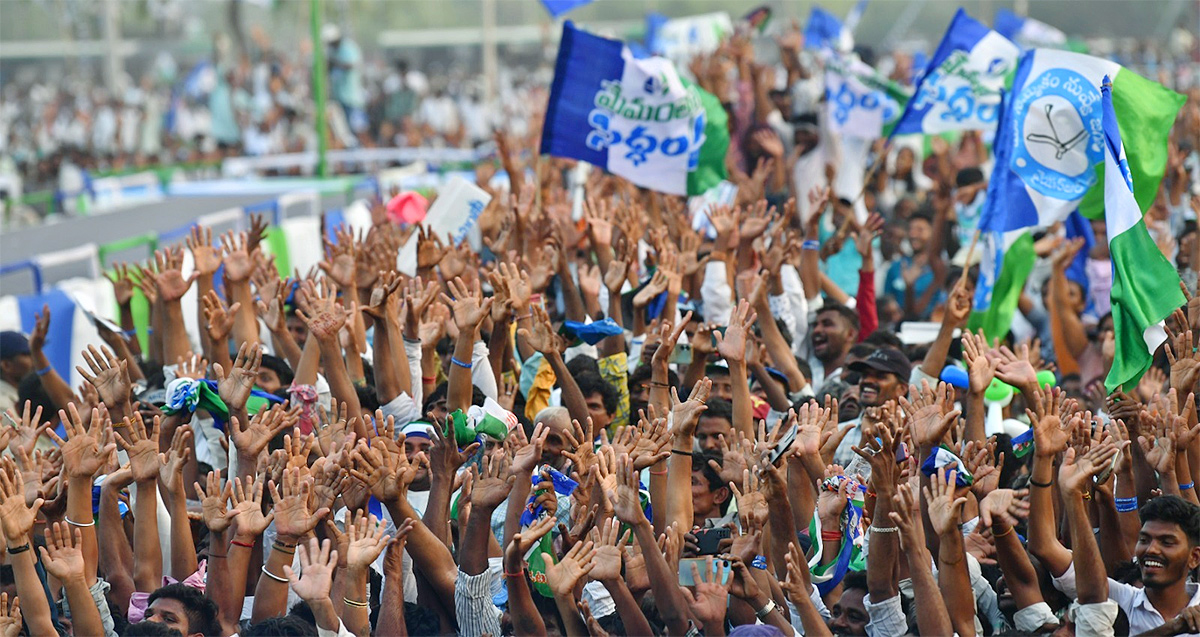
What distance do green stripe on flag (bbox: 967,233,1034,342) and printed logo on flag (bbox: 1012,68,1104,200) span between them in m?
0.75

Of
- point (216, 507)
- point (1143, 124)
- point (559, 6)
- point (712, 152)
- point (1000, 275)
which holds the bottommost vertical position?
point (1000, 275)

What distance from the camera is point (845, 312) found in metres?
7.25

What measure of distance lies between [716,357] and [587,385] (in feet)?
2.08

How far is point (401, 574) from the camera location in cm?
456

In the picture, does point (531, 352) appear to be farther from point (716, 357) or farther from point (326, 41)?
point (326, 41)

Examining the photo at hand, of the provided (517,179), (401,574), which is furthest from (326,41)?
(401,574)

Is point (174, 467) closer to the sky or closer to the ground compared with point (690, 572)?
closer to the sky

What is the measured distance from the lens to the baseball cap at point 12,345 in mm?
7172

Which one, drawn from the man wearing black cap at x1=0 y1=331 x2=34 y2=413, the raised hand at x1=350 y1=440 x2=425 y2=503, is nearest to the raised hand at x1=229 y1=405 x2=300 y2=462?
the raised hand at x1=350 y1=440 x2=425 y2=503

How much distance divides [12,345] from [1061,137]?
5055mm

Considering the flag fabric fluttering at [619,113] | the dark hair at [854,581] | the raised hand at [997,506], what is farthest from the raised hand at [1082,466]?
the flag fabric fluttering at [619,113]

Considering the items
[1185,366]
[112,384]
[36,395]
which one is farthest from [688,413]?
[36,395]

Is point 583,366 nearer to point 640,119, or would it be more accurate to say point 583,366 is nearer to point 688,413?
point 688,413

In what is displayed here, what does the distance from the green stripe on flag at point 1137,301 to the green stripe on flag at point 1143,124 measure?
3.35ft
